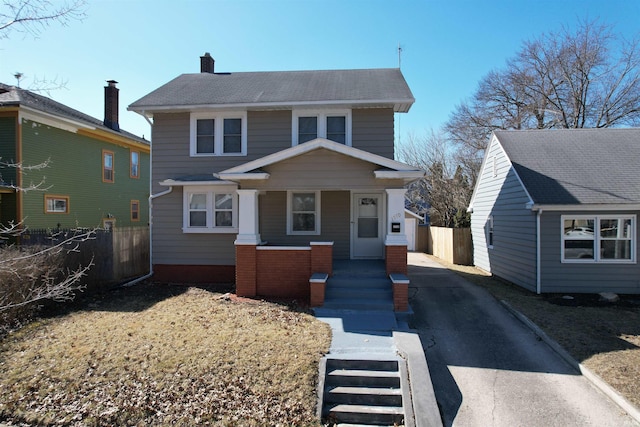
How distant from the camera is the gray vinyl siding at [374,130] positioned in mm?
11414

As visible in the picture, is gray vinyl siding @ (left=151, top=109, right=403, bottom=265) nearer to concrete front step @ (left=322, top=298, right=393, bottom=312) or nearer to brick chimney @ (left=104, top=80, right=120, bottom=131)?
concrete front step @ (left=322, top=298, right=393, bottom=312)

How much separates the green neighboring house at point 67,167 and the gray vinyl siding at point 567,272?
14.5 metres

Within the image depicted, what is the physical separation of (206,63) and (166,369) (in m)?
12.7

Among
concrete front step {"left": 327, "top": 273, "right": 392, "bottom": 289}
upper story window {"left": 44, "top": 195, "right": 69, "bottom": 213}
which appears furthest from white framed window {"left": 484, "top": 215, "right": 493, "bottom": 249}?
upper story window {"left": 44, "top": 195, "right": 69, "bottom": 213}

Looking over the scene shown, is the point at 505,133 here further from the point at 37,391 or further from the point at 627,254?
the point at 37,391

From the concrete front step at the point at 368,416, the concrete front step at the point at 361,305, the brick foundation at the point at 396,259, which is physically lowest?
the concrete front step at the point at 368,416

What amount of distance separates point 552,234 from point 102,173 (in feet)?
62.1

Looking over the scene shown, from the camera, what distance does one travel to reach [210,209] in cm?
1184

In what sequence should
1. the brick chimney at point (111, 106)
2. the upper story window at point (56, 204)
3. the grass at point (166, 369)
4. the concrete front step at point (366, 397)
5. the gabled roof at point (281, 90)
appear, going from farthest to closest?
the brick chimney at point (111, 106), the upper story window at point (56, 204), the gabled roof at point (281, 90), the concrete front step at point (366, 397), the grass at point (166, 369)

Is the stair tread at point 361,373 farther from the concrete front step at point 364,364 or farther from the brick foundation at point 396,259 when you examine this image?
the brick foundation at point 396,259

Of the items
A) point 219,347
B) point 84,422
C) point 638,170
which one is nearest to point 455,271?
point 638,170

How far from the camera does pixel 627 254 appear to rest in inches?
442

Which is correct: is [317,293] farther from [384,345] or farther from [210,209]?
[210,209]

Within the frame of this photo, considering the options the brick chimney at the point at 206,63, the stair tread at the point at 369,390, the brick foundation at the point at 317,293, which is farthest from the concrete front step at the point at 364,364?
the brick chimney at the point at 206,63
